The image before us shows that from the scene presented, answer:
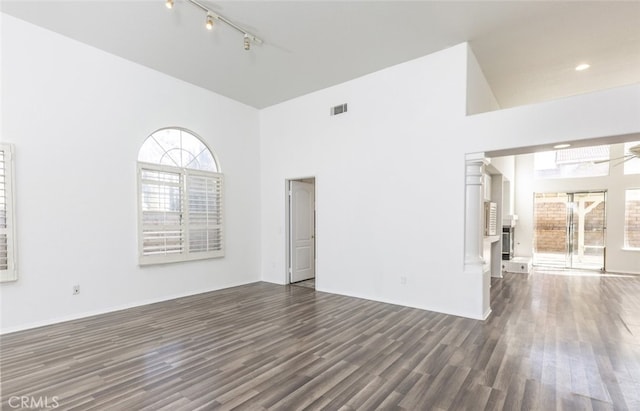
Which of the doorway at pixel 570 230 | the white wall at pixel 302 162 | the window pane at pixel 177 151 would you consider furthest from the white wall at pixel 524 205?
the window pane at pixel 177 151

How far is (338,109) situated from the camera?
17.7ft

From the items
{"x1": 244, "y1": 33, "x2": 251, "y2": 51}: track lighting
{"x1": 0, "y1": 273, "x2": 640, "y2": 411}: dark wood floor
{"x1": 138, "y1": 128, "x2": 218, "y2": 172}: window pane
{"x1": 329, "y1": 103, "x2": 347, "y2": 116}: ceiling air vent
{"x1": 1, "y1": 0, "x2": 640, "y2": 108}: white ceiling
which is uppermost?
{"x1": 1, "y1": 0, "x2": 640, "y2": 108}: white ceiling

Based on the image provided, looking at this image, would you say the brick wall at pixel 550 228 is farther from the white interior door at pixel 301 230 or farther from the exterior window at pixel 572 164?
the white interior door at pixel 301 230

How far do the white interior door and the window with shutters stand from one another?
1454 millimetres

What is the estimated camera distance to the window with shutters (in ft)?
15.6

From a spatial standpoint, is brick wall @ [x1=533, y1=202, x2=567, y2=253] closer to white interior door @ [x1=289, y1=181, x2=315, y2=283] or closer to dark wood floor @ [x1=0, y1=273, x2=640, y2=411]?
dark wood floor @ [x1=0, y1=273, x2=640, y2=411]

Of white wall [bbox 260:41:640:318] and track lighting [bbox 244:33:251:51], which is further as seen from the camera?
track lighting [bbox 244:33:251:51]

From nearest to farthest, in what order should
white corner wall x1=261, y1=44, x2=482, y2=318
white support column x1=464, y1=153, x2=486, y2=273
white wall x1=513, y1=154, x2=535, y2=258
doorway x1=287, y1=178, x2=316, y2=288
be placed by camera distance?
1. white support column x1=464, y1=153, x2=486, y2=273
2. white corner wall x1=261, y1=44, x2=482, y2=318
3. doorway x1=287, y1=178, x2=316, y2=288
4. white wall x1=513, y1=154, x2=535, y2=258

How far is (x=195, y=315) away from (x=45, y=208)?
2.35 meters

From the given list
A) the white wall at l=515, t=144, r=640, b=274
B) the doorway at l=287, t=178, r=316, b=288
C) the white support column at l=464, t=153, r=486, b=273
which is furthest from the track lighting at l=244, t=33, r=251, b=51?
the white wall at l=515, t=144, r=640, b=274

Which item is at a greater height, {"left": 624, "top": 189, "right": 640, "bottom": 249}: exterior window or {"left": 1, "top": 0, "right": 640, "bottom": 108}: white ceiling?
{"left": 1, "top": 0, "right": 640, "bottom": 108}: white ceiling

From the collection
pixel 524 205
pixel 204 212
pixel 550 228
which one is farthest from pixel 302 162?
pixel 550 228

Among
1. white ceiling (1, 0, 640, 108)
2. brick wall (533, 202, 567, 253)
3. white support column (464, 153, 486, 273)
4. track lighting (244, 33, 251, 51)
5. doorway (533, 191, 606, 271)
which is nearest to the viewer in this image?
white ceiling (1, 0, 640, 108)

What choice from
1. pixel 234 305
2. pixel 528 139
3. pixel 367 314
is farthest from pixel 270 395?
pixel 528 139
